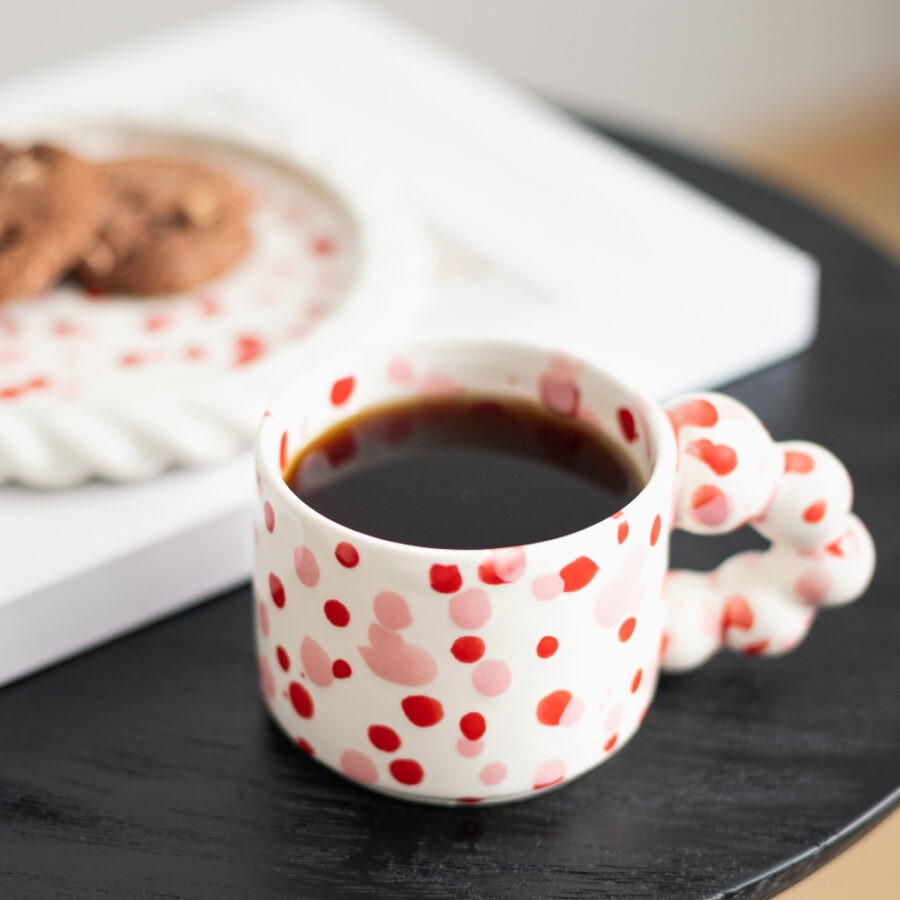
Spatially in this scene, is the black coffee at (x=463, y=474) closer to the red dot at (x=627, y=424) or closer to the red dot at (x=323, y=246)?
the red dot at (x=627, y=424)

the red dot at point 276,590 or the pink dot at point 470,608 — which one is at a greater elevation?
the pink dot at point 470,608

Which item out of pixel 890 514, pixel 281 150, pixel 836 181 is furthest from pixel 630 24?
pixel 890 514

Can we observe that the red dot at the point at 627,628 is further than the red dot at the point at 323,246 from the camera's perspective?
No

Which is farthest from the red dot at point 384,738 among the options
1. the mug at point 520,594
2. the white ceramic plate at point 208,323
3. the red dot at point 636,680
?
the white ceramic plate at point 208,323

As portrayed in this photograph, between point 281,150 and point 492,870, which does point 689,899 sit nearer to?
point 492,870

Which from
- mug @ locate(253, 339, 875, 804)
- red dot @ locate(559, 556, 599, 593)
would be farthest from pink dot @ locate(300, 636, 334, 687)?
red dot @ locate(559, 556, 599, 593)

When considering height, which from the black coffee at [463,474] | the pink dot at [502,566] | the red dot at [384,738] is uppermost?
the pink dot at [502,566]

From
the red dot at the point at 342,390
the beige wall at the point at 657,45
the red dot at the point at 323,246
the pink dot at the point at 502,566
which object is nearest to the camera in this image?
the pink dot at the point at 502,566

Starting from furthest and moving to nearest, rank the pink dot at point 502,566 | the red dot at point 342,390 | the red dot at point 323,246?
the red dot at point 323,246 → the red dot at point 342,390 → the pink dot at point 502,566

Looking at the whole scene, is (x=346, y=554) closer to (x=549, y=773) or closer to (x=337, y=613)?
(x=337, y=613)
